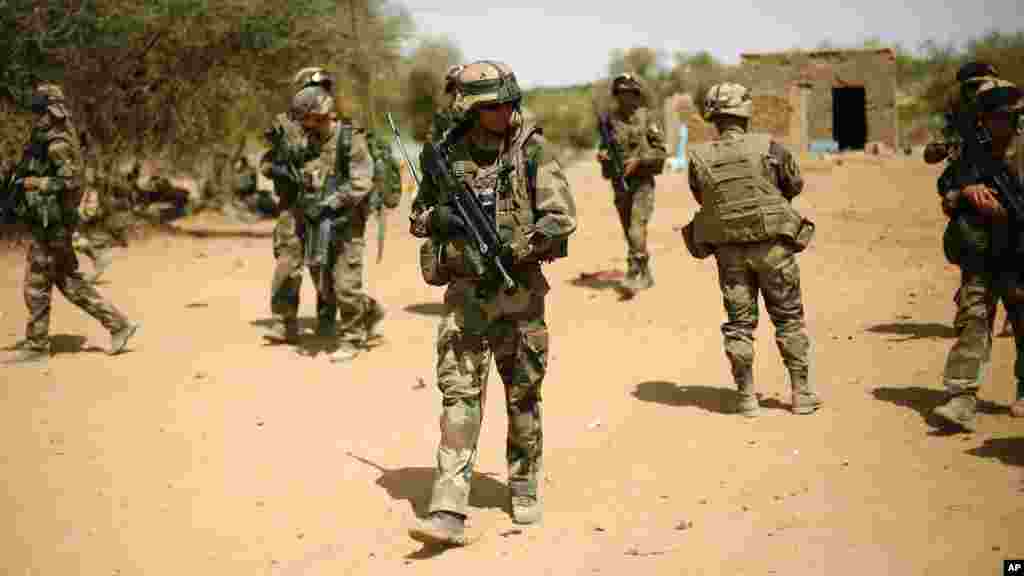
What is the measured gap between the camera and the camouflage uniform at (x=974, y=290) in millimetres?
6117

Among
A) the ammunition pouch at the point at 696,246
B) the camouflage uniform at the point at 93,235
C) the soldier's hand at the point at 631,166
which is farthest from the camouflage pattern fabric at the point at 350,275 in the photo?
the camouflage uniform at the point at 93,235

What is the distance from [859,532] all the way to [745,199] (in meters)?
2.47

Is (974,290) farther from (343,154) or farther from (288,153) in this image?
(288,153)

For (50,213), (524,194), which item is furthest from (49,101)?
(524,194)

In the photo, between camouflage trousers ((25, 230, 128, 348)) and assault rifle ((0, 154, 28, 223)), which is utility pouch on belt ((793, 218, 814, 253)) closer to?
camouflage trousers ((25, 230, 128, 348))

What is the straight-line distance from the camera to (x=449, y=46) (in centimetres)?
4575

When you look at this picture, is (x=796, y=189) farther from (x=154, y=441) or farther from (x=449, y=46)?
(x=449, y=46)

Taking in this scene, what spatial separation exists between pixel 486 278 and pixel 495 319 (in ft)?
0.68

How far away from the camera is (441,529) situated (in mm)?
4738

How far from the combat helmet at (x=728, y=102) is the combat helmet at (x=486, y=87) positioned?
2237 mm

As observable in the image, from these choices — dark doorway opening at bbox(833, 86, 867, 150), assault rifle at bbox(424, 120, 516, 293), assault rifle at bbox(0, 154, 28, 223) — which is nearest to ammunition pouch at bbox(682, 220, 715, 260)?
assault rifle at bbox(424, 120, 516, 293)

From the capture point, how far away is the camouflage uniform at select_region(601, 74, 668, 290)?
11055mm

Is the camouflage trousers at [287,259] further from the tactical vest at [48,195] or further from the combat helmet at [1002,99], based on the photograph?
the combat helmet at [1002,99]

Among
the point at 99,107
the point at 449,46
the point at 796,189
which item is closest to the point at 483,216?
the point at 796,189
